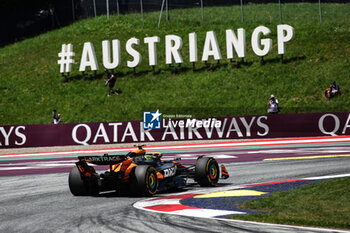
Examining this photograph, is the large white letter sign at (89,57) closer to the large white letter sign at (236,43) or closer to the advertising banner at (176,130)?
the large white letter sign at (236,43)

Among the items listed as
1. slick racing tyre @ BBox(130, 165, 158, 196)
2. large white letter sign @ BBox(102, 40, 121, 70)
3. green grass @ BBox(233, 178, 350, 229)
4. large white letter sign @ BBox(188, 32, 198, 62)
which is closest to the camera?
green grass @ BBox(233, 178, 350, 229)

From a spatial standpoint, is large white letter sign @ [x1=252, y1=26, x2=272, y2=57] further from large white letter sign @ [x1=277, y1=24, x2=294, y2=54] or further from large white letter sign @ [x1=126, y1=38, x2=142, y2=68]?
large white letter sign @ [x1=126, y1=38, x2=142, y2=68]

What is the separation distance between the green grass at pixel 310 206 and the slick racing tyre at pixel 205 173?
1.98 metres

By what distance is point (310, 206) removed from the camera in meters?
8.43

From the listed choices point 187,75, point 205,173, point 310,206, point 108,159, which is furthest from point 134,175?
point 187,75

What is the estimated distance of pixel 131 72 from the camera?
42.4m

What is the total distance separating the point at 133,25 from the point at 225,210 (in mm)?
43225

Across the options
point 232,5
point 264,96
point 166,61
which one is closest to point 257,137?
point 264,96

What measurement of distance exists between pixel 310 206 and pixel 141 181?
10.7 feet

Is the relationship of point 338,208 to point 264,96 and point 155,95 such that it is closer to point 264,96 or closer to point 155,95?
point 264,96

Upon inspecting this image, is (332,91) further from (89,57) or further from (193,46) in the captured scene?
(89,57)

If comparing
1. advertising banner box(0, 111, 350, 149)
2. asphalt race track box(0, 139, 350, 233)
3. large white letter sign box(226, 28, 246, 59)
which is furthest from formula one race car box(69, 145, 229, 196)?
large white letter sign box(226, 28, 246, 59)

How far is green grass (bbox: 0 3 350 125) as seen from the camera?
112ft

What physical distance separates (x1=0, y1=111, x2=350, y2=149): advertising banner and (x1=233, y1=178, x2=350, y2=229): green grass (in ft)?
51.5
